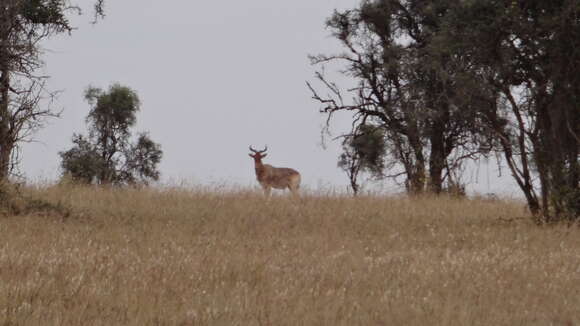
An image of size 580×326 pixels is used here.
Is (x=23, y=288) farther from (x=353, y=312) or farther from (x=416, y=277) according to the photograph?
(x=416, y=277)

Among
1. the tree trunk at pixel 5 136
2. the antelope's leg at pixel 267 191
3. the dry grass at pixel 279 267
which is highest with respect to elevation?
the tree trunk at pixel 5 136

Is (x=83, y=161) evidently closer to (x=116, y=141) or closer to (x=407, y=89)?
(x=116, y=141)

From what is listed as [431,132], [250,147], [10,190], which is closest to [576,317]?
[10,190]

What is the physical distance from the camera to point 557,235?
16000 mm

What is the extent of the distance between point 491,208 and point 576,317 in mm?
13970

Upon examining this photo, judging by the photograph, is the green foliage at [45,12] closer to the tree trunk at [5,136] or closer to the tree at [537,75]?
the tree trunk at [5,136]

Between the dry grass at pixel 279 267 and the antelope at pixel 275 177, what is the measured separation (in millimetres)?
6779

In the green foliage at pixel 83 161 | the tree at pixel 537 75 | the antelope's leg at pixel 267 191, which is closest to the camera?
the tree at pixel 537 75

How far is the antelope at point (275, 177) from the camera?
2667 centimetres

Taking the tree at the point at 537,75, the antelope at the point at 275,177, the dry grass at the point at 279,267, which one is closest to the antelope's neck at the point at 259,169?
the antelope at the point at 275,177

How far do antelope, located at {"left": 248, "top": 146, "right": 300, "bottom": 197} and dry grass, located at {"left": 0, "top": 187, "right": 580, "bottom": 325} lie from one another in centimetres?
678

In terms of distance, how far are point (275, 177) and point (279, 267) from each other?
52.8 ft

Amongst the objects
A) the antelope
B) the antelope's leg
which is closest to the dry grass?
the antelope's leg

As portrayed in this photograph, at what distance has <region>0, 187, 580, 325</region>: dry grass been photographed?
7.75 m
